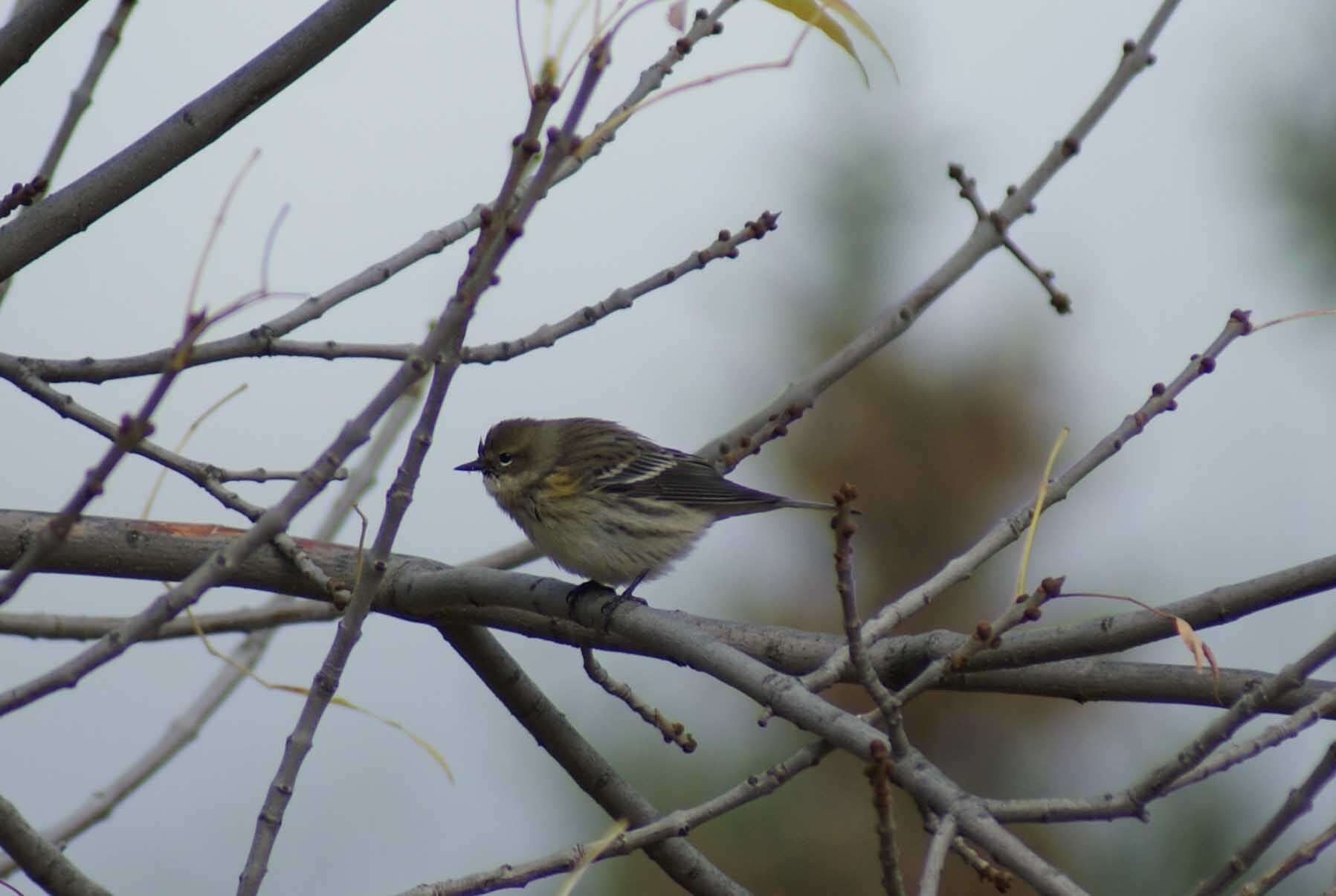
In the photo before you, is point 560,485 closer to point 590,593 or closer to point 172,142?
point 590,593

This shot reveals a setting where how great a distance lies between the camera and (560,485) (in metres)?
4.34

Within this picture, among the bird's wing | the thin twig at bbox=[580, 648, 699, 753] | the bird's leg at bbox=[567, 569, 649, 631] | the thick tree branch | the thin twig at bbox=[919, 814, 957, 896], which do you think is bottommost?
the thin twig at bbox=[919, 814, 957, 896]

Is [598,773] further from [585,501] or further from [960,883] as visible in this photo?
[960,883]

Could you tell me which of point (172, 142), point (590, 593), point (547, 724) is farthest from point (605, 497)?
point (172, 142)

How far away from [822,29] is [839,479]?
4042 millimetres

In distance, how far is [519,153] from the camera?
1.39 metres

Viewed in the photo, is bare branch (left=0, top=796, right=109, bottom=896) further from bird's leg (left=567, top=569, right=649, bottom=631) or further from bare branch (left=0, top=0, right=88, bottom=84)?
bare branch (left=0, top=0, right=88, bottom=84)

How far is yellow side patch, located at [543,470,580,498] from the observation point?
4297 mm

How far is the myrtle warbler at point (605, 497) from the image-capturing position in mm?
4016

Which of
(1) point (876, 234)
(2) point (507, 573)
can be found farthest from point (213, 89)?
(1) point (876, 234)

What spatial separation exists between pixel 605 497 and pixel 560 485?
0.17 meters

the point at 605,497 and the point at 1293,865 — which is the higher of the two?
the point at 605,497

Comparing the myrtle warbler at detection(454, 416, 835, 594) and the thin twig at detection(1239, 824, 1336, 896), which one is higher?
the myrtle warbler at detection(454, 416, 835, 594)

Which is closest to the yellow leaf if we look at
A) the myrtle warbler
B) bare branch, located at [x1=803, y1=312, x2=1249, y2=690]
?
bare branch, located at [x1=803, y1=312, x2=1249, y2=690]
